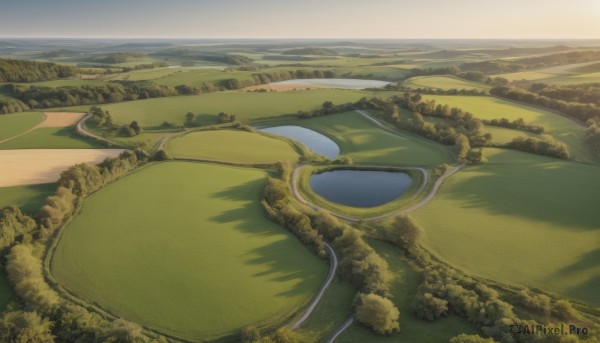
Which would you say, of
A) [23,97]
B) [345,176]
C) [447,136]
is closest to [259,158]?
[345,176]

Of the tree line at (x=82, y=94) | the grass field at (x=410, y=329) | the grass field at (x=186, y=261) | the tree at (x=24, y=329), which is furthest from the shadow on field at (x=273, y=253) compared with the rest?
the tree line at (x=82, y=94)

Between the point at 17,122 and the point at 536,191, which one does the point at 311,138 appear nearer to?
→ the point at 536,191

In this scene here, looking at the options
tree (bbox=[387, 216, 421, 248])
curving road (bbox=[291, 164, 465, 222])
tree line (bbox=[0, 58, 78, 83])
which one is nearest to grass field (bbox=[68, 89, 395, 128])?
curving road (bbox=[291, 164, 465, 222])

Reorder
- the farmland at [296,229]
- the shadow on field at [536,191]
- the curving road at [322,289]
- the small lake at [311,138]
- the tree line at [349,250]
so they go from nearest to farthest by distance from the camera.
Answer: the tree line at [349,250] < the farmland at [296,229] < the curving road at [322,289] < the shadow on field at [536,191] < the small lake at [311,138]

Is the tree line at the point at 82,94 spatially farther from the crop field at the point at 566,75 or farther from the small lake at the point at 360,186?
the crop field at the point at 566,75

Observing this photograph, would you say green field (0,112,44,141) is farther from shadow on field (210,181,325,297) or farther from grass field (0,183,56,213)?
shadow on field (210,181,325,297)

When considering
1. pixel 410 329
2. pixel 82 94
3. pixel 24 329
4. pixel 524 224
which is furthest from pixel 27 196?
pixel 82 94
